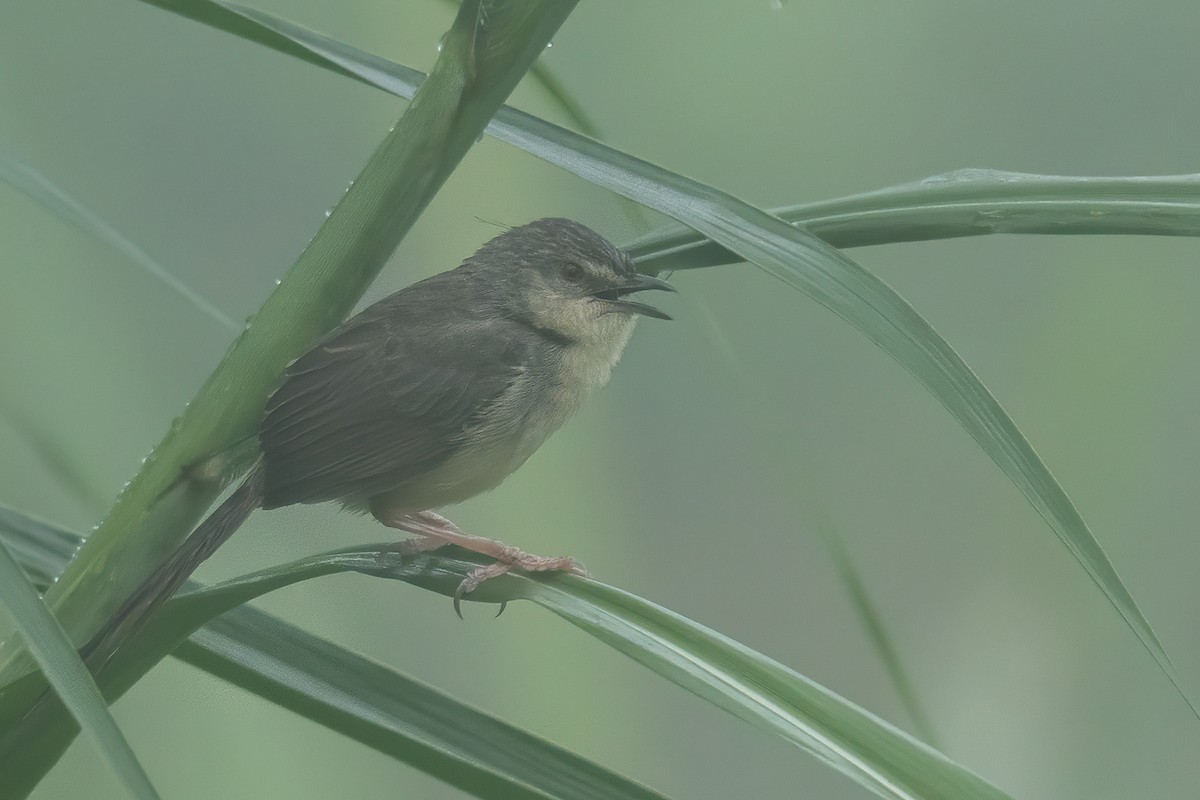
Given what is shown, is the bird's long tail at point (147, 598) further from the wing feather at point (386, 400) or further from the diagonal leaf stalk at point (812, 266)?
the diagonal leaf stalk at point (812, 266)

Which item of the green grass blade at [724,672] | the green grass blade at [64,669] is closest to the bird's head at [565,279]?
the green grass blade at [724,672]

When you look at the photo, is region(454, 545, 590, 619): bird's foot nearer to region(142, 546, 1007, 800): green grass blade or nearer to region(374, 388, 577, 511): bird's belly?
region(142, 546, 1007, 800): green grass blade

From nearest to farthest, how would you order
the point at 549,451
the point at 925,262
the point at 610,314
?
the point at 610,314, the point at 549,451, the point at 925,262

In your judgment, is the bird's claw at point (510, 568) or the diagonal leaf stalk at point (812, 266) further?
the bird's claw at point (510, 568)

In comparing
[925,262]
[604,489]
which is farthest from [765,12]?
[604,489]

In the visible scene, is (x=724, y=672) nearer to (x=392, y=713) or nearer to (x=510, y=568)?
(x=392, y=713)

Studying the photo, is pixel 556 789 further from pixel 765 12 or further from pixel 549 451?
pixel 765 12
